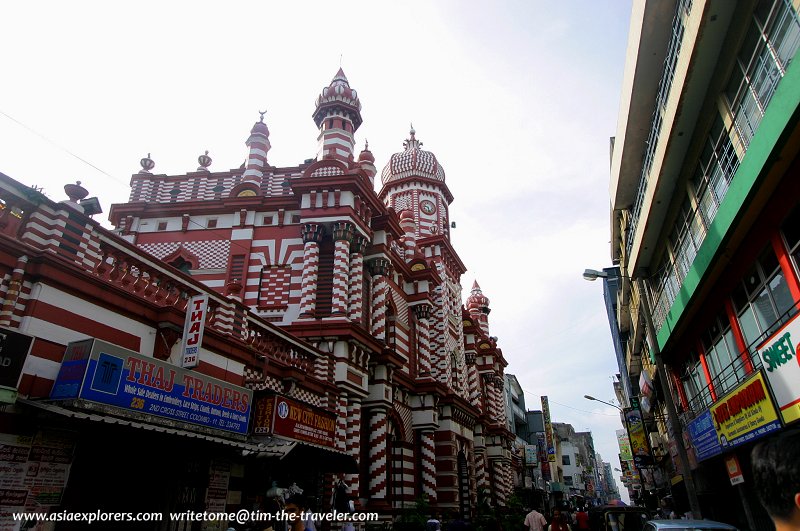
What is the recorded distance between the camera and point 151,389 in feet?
30.6

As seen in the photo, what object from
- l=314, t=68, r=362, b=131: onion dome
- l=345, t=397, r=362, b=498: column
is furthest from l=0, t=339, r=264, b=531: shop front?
l=314, t=68, r=362, b=131: onion dome

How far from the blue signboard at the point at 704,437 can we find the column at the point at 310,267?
14.1m

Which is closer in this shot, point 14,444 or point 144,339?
point 14,444

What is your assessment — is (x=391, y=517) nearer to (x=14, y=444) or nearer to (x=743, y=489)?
(x=743, y=489)

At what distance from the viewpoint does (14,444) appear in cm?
822

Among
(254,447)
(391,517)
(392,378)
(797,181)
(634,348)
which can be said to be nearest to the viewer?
(797,181)

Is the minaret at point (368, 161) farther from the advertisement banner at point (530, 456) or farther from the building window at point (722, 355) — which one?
the advertisement banner at point (530, 456)

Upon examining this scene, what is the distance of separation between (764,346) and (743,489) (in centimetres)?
679

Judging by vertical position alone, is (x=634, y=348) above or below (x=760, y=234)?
above

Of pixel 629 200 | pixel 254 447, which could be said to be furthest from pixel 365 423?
pixel 629 200

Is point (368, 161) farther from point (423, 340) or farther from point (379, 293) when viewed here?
point (423, 340)

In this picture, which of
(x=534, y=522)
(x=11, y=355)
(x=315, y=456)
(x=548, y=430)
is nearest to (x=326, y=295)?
(x=315, y=456)

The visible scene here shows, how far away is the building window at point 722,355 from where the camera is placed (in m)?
14.3

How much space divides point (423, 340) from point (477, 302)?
67.6ft
